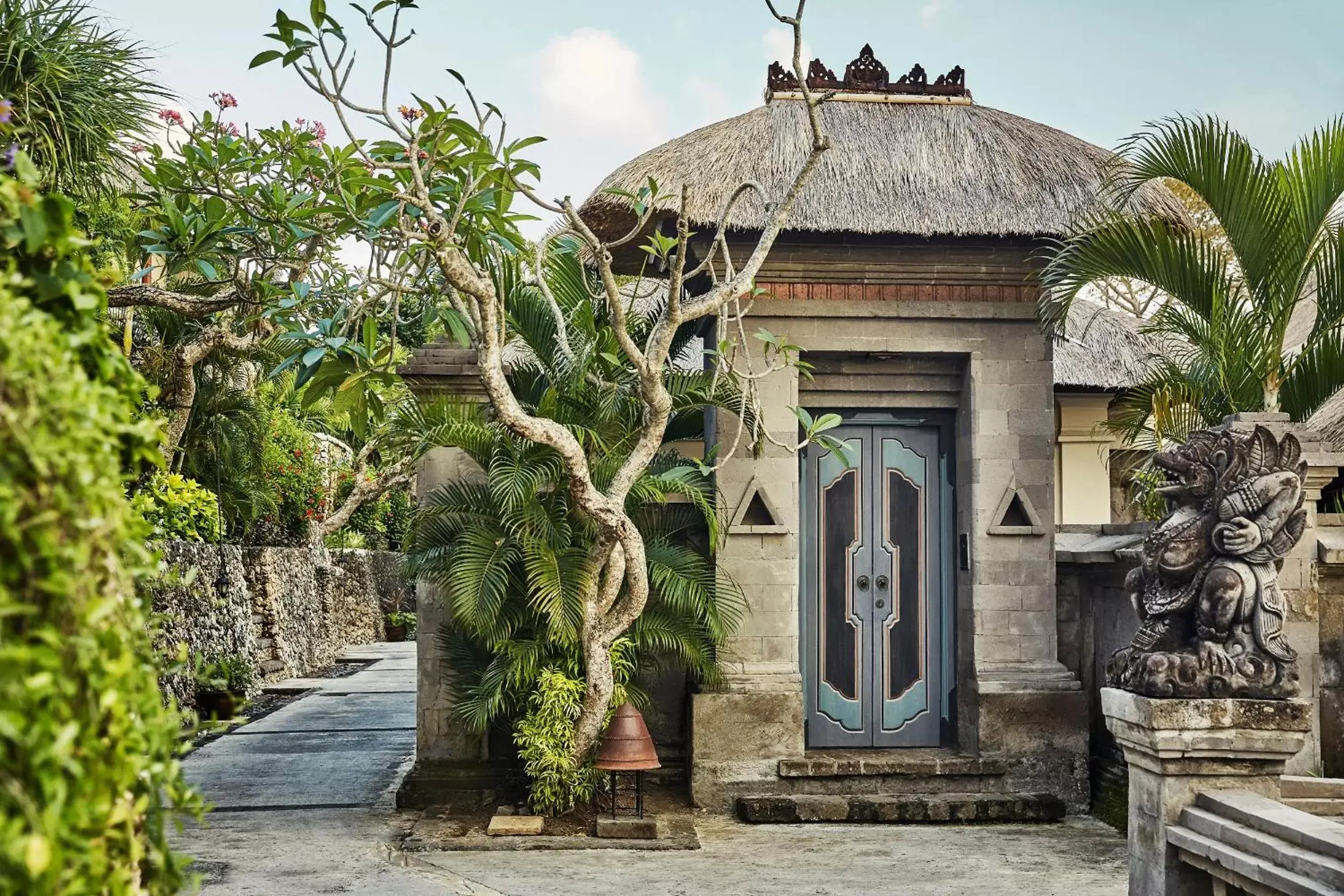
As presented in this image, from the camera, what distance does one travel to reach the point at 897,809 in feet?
26.8

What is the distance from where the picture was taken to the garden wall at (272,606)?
13.1 metres

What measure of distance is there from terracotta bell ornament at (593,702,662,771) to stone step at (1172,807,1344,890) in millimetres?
3330

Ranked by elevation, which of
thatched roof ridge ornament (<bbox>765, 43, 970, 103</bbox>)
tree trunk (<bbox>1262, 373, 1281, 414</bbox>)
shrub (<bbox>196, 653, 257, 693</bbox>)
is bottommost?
shrub (<bbox>196, 653, 257, 693</bbox>)

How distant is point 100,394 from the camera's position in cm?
192

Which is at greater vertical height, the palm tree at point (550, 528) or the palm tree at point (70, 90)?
the palm tree at point (70, 90)

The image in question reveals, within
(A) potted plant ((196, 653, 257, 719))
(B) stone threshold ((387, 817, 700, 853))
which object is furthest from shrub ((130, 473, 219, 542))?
(B) stone threshold ((387, 817, 700, 853))

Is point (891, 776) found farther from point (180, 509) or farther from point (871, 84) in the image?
point (180, 509)

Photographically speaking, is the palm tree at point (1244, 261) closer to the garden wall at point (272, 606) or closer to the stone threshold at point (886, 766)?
the stone threshold at point (886, 766)

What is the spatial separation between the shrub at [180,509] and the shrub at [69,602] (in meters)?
8.10

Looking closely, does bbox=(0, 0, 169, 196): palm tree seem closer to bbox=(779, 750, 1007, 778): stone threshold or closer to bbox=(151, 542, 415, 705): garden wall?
bbox=(151, 542, 415, 705): garden wall

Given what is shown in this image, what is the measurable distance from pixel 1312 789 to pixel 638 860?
11.2 feet

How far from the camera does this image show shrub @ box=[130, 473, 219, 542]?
10.4 metres

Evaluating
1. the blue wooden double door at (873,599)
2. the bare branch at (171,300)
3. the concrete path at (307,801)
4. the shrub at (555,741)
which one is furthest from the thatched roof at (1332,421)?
the bare branch at (171,300)

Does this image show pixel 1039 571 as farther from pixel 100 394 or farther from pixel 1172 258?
pixel 100 394
